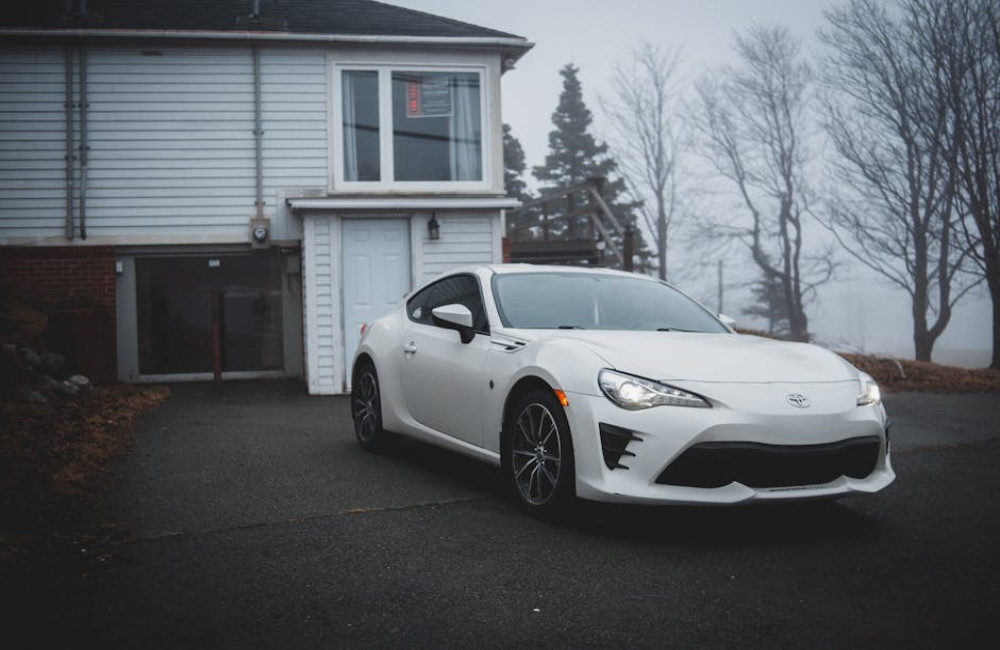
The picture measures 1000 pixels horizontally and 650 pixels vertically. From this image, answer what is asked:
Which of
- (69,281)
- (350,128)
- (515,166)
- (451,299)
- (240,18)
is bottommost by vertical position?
(451,299)

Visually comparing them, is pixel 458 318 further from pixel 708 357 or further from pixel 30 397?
pixel 30 397

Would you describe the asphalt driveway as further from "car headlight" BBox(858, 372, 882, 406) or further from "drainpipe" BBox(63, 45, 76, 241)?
"drainpipe" BBox(63, 45, 76, 241)

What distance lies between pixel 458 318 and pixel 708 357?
1621 mm

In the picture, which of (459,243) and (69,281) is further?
(459,243)

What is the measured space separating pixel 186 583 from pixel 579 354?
2179mm

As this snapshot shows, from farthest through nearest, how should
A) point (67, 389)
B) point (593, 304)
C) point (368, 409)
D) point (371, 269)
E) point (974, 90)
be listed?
point (974, 90), point (371, 269), point (67, 389), point (368, 409), point (593, 304)

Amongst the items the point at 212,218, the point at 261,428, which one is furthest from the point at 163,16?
the point at 261,428

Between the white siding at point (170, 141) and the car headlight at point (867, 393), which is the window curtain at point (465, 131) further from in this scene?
the car headlight at point (867, 393)

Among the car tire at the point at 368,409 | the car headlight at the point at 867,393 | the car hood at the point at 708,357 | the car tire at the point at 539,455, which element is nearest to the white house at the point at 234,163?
the car tire at the point at 368,409

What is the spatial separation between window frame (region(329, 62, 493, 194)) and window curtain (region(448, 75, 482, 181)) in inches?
4.9

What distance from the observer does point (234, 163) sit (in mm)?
13922

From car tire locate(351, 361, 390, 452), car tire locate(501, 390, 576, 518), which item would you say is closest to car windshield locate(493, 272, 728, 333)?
car tire locate(501, 390, 576, 518)

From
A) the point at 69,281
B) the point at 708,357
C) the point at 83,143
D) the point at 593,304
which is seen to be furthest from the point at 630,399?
the point at 83,143

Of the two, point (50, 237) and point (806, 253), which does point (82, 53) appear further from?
point (806, 253)
